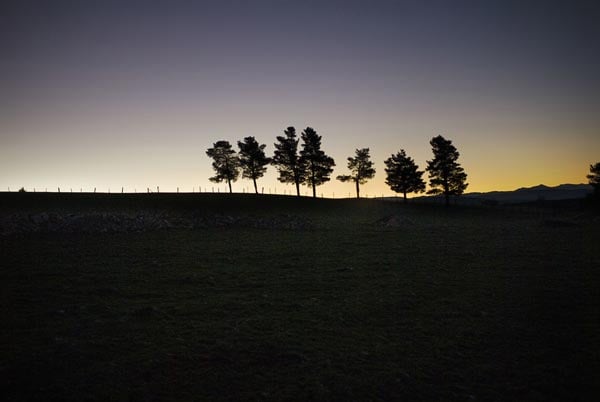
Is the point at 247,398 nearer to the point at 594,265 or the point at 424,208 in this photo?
the point at 594,265

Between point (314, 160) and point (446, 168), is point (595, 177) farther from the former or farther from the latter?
point (314, 160)

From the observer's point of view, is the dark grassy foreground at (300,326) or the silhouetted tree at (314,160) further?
the silhouetted tree at (314,160)

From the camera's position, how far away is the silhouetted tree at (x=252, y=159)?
258ft

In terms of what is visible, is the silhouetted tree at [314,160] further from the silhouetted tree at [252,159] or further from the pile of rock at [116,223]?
the pile of rock at [116,223]

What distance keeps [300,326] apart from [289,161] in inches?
2749

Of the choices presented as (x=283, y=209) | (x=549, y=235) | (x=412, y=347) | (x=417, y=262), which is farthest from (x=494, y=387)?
(x=283, y=209)

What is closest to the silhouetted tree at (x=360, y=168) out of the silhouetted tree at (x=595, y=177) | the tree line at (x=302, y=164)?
the tree line at (x=302, y=164)

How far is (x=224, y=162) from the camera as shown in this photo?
3132 inches

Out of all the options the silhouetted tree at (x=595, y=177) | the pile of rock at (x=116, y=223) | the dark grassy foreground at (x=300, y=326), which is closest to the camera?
the dark grassy foreground at (x=300, y=326)

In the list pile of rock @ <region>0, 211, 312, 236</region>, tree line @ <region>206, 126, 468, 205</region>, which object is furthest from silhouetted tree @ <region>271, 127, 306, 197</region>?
pile of rock @ <region>0, 211, 312, 236</region>

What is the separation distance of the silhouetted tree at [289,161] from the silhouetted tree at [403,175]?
1872 cm

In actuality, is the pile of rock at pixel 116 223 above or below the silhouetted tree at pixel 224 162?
below

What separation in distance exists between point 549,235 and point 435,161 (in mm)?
42611

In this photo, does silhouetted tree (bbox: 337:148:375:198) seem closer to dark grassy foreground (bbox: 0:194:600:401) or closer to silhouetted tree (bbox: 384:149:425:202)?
silhouetted tree (bbox: 384:149:425:202)
